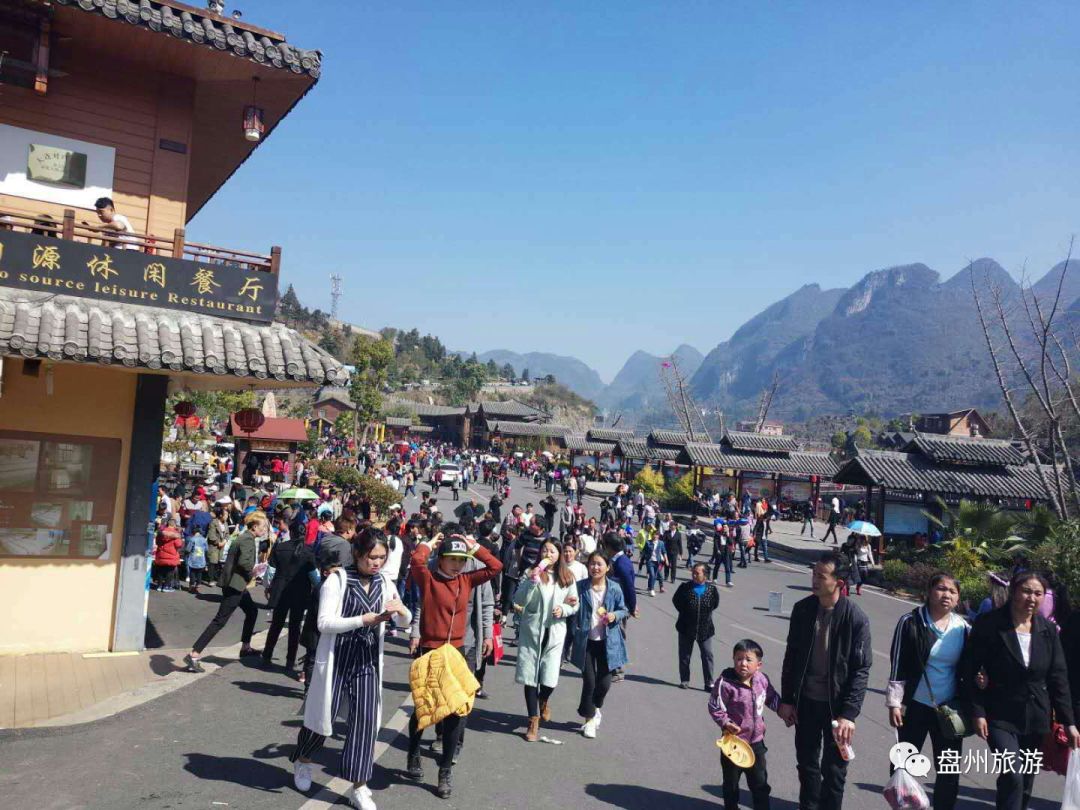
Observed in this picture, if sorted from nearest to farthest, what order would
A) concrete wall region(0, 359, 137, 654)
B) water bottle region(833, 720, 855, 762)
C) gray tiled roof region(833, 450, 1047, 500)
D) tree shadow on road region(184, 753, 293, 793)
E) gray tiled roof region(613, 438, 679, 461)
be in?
1. water bottle region(833, 720, 855, 762)
2. tree shadow on road region(184, 753, 293, 793)
3. concrete wall region(0, 359, 137, 654)
4. gray tiled roof region(833, 450, 1047, 500)
5. gray tiled roof region(613, 438, 679, 461)

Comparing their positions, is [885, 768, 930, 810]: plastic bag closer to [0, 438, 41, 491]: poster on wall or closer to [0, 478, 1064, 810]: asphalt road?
[0, 478, 1064, 810]: asphalt road

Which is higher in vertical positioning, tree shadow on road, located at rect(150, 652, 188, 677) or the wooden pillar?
the wooden pillar

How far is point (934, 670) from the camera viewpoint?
16.6ft

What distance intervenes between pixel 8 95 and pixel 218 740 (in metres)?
7.39

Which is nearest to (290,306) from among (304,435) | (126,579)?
(304,435)

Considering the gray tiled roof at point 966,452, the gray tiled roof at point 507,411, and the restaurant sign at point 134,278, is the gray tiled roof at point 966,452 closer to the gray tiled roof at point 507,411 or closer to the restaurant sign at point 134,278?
the restaurant sign at point 134,278

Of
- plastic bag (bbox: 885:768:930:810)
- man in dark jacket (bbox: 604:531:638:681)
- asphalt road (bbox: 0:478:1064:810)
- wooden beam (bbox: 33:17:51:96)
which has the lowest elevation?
asphalt road (bbox: 0:478:1064:810)

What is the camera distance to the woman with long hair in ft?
22.2

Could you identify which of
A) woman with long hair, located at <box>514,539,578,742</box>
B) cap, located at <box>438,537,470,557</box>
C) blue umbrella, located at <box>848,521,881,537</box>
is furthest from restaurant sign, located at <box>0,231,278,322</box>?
blue umbrella, located at <box>848,521,881,537</box>

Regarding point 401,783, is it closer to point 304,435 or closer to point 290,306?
point 304,435

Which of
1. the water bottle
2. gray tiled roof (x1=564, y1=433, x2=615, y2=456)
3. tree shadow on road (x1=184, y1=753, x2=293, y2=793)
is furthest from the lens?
gray tiled roof (x1=564, y1=433, x2=615, y2=456)

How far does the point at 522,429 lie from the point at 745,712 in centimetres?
7519

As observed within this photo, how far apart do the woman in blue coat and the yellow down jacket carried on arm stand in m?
1.75

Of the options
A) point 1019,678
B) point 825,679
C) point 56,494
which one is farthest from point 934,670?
point 56,494
